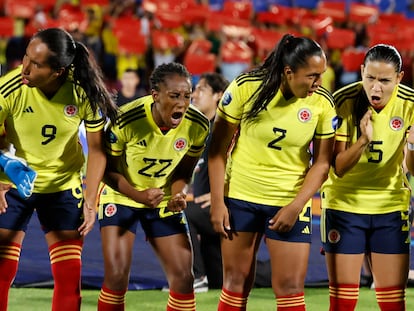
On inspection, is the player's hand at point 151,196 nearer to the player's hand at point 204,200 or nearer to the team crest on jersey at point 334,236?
the team crest on jersey at point 334,236

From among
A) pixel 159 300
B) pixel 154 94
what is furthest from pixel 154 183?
pixel 159 300

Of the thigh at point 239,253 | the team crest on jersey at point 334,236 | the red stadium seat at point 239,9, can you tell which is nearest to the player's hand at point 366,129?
the team crest on jersey at point 334,236

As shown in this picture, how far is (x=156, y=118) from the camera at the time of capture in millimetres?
5113

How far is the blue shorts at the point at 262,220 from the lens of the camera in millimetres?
4934

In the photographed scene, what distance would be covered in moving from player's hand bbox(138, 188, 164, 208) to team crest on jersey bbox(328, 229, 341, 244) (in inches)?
36.1

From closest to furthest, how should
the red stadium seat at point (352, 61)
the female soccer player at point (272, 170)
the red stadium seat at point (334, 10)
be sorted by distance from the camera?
the female soccer player at point (272, 170)
the red stadium seat at point (352, 61)
the red stadium seat at point (334, 10)

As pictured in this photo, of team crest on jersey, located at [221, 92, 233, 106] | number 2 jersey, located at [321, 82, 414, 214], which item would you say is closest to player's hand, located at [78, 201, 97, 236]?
team crest on jersey, located at [221, 92, 233, 106]

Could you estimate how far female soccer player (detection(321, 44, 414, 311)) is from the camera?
5023 millimetres

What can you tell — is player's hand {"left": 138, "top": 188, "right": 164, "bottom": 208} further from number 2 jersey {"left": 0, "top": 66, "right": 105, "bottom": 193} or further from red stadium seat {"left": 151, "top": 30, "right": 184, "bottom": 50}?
red stadium seat {"left": 151, "top": 30, "right": 184, "bottom": 50}

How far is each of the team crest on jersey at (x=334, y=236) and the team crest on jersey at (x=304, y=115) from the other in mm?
661

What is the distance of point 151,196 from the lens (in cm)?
507

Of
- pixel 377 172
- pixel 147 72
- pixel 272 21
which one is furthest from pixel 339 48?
pixel 377 172

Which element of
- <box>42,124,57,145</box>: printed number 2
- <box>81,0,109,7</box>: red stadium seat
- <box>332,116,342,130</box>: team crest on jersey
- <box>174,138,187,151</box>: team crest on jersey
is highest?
<box>42,124,57,145</box>: printed number 2

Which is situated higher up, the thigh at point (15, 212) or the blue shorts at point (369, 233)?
the thigh at point (15, 212)
